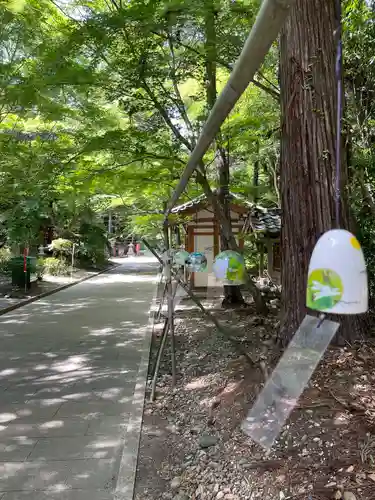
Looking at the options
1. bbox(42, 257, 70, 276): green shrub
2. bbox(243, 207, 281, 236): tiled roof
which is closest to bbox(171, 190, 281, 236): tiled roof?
bbox(243, 207, 281, 236): tiled roof

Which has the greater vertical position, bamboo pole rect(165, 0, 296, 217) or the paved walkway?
bamboo pole rect(165, 0, 296, 217)

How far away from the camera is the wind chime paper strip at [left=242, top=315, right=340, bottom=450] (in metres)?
3.46

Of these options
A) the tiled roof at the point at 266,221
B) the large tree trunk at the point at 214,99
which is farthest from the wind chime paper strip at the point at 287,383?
the tiled roof at the point at 266,221

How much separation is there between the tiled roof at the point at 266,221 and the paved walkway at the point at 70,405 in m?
5.32

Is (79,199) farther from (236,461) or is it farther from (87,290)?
(87,290)

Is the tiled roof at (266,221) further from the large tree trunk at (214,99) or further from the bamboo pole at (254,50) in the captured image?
the bamboo pole at (254,50)

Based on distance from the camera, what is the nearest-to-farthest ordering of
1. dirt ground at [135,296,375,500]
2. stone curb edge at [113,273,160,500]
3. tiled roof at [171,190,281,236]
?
dirt ground at [135,296,375,500], stone curb edge at [113,273,160,500], tiled roof at [171,190,281,236]

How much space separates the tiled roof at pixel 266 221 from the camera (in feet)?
45.2

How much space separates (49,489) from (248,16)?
597cm

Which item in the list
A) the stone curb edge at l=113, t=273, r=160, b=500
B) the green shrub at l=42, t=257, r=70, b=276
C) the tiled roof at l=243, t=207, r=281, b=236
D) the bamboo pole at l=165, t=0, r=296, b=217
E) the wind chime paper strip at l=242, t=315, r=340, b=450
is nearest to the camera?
the bamboo pole at l=165, t=0, r=296, b=217

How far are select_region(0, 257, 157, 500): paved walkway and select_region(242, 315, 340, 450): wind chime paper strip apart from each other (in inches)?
44.4

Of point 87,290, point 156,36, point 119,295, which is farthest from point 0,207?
point 156,36

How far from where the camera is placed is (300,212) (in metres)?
4.05

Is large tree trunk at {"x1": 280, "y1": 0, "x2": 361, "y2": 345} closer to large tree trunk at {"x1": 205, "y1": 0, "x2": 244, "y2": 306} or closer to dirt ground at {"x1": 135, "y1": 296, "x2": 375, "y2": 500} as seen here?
dirt ground at {"x1": 135, "y1": 296, "x2": 375, "y2": 500}
